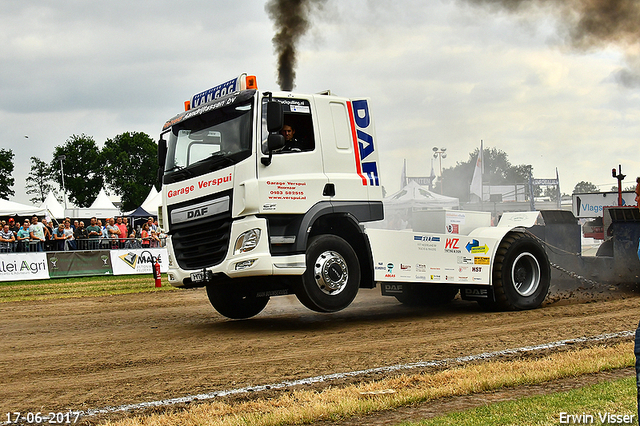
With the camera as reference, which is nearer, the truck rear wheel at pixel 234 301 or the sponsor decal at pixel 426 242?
the sponsor decal at pixel 426 242

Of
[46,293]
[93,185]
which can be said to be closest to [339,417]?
[46,293]

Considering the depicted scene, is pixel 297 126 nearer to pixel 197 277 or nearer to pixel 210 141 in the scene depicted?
pixel 210 141

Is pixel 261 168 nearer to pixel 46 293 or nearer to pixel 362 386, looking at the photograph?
pixel 362 386

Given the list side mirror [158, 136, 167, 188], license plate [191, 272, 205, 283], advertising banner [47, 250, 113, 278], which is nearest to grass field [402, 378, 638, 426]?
license plate [191, 272, 205, 283]

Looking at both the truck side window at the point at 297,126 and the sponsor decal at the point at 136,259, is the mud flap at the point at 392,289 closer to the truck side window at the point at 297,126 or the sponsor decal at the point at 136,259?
the truck side window at the point at 297,126

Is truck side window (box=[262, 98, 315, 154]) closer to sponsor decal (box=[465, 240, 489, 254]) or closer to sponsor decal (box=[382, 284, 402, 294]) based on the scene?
sponsor decal (box=[382, 284, 402, 294])

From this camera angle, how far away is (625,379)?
5.20 metres

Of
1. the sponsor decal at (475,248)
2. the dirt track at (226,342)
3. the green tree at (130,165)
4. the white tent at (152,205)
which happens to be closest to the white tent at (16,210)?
the white tent at (152,205)

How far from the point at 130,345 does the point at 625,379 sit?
5377 millimetres

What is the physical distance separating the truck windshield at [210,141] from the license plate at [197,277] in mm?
1326

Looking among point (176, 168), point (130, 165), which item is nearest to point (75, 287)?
point (176, 168)

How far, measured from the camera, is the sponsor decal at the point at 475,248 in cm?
955

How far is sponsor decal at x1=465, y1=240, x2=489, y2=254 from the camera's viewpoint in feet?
31.3

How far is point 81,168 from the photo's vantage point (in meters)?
91.2
